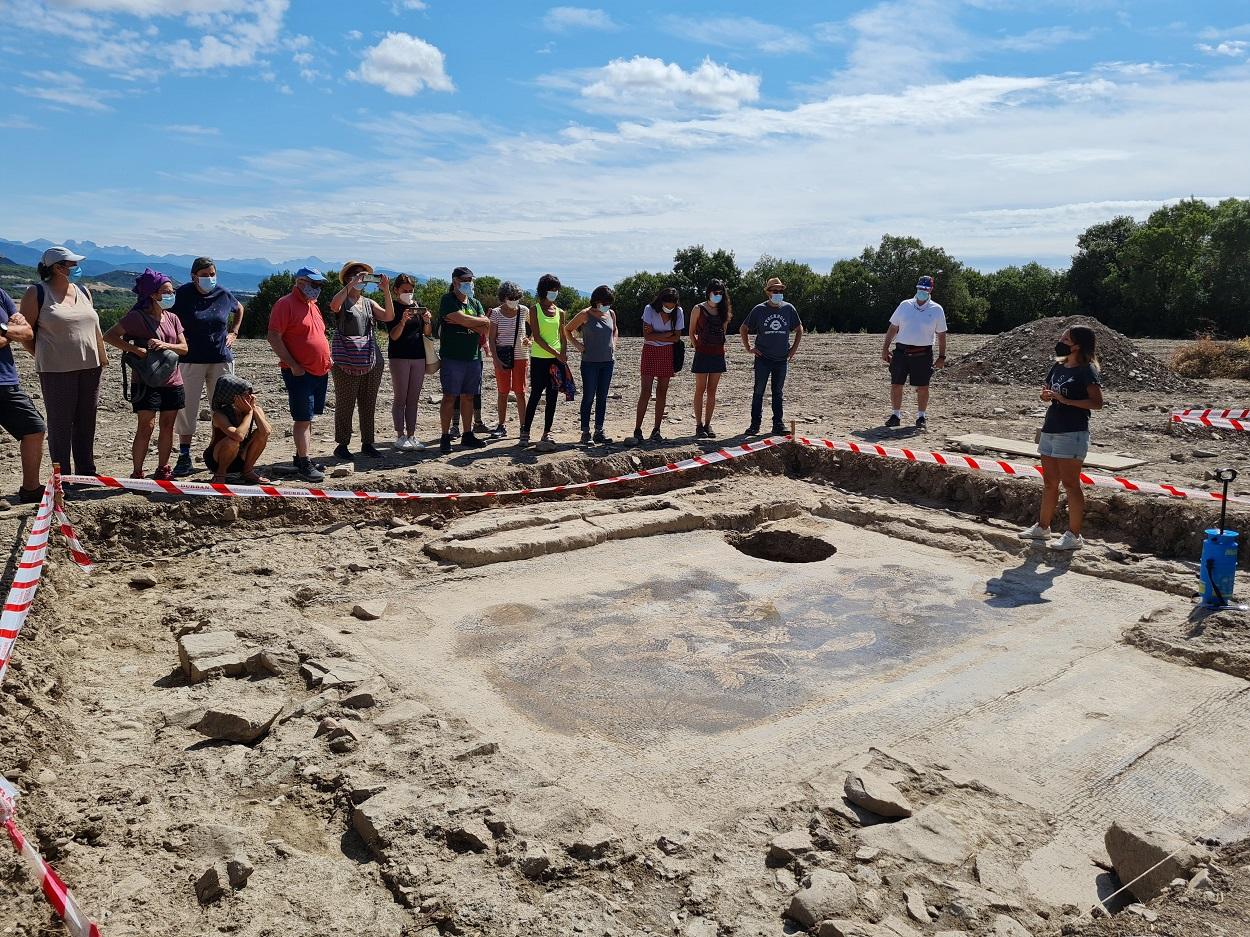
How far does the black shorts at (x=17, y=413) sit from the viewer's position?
22.1ft

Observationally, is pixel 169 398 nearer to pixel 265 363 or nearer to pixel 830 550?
pixel 830 550

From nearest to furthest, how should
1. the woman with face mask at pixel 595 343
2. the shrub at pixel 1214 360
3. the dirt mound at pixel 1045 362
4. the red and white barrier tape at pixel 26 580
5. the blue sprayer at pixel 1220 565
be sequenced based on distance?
Result: the red and white barrier tape at pixel 26 580 < the blue sprayer at pixel 1220 565 < the woman with face mask at pixel 595 343 < the dirt mound at pixel 1045 362 < the shrub at pixel 1214 360

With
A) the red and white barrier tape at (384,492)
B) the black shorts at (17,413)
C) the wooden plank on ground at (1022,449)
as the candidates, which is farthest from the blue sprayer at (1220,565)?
the black shorts at (17,413)

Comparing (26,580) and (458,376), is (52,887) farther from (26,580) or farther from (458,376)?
(458,376)

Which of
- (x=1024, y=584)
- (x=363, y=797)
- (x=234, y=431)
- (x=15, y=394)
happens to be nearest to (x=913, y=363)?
(x=1024, y=584)

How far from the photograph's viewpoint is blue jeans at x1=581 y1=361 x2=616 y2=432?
1002 cm

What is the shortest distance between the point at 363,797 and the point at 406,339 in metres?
5.70

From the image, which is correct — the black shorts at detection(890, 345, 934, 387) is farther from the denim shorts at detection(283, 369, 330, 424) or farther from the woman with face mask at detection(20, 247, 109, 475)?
the woman with face mask at detection(20, 247, 109, 475)

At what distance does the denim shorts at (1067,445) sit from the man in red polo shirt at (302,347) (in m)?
6.27

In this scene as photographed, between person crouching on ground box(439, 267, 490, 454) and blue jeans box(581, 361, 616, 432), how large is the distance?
3.75 ft

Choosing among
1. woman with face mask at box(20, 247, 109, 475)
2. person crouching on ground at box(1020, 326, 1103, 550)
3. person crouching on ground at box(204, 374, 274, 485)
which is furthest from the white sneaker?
woman with face mask at box(20, 247, 109, 475)

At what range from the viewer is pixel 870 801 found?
4.31m

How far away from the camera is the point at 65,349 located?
7180 mm

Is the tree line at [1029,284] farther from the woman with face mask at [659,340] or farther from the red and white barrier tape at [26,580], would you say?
the red and white barrier tape at [26,580]
